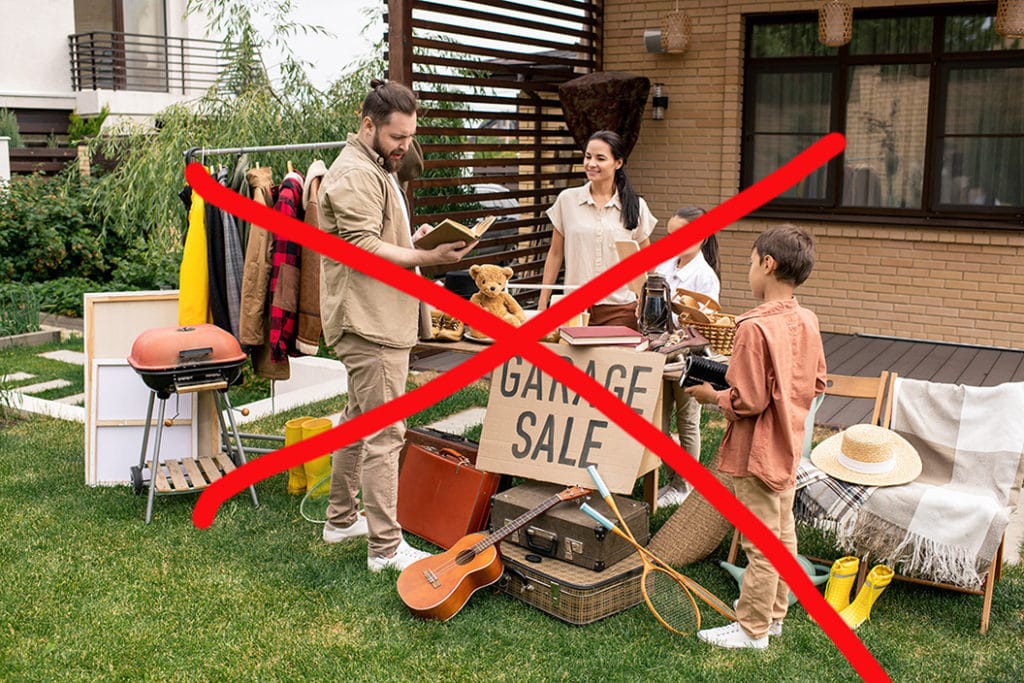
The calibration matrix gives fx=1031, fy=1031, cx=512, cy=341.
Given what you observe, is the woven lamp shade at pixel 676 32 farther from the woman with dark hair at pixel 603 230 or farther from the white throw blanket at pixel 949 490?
the white throw blanket at pixel 949 490

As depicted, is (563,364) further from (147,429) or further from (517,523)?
(147,429)

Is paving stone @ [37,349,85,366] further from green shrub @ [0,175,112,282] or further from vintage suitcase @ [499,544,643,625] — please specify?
vintage suitcase @ [499,544,643,625]

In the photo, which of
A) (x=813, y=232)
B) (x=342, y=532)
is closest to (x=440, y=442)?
(x=342, y=532)

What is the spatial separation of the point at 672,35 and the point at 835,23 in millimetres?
1595

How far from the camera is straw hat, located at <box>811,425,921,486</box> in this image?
4.46 metres

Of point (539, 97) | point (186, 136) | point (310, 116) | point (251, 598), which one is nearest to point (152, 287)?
point (186, 136)

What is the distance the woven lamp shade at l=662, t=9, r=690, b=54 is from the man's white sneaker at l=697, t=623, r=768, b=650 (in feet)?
23.9

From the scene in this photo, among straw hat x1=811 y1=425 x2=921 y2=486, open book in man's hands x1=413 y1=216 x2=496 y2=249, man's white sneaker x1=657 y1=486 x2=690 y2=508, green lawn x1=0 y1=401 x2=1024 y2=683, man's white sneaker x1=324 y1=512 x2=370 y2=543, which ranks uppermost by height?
open book in man's hands x1=413 y1=216 x2=496 y2=249

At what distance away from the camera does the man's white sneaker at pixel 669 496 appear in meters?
5.48

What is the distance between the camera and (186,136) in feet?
33.2

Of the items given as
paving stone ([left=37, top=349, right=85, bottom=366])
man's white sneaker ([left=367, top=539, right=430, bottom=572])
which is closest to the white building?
paving stone ([left=37, top=349, right=85, bottom=366])

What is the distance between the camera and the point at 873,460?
450cm

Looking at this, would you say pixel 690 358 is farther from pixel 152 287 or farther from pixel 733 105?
pixel 152 287

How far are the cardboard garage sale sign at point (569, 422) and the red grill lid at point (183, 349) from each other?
1500 millimetres
